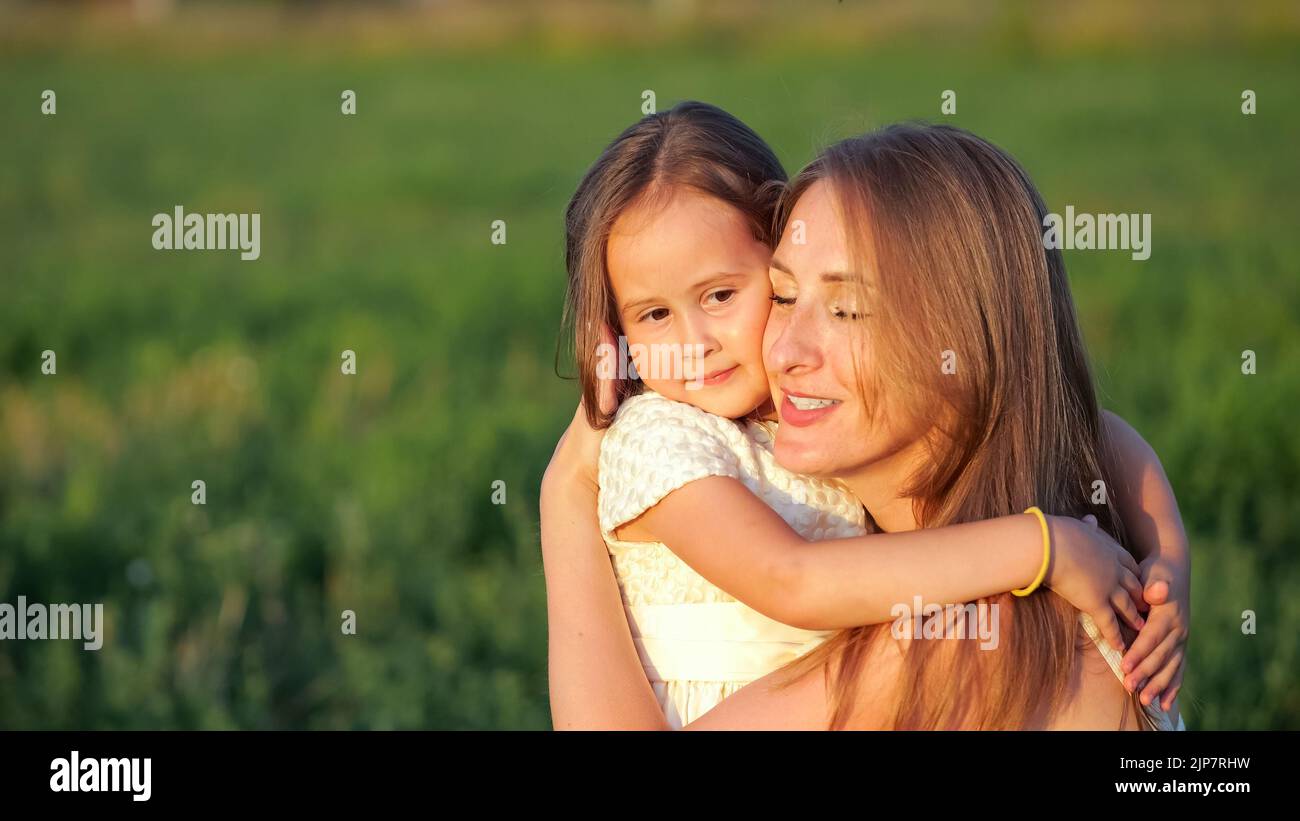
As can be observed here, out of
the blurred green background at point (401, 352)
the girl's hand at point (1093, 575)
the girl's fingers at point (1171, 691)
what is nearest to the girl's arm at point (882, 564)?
the girl's hand at point (1093, 575)

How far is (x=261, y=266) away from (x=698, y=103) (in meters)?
9.15

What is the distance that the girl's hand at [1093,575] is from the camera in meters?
2.13

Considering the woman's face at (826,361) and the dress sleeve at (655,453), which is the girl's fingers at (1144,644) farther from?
the dress sleeve at (655,453)

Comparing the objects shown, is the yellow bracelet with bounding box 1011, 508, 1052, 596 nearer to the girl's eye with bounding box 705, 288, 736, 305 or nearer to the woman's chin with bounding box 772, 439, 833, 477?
the woman's chin with bounding box 772, 439, 833, 477

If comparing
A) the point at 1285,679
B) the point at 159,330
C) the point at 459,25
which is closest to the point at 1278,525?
the point at 1285,679

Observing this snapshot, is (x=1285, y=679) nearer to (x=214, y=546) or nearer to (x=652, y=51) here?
(x=214, y=546)

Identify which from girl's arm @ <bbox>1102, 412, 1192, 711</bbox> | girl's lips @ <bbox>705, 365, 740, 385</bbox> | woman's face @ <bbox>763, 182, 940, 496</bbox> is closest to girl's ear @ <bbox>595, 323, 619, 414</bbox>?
girl's lips @ <bbox>705, 365, 740, 385</bbox>

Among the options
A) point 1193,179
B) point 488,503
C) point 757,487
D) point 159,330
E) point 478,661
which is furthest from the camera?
point 1193,179

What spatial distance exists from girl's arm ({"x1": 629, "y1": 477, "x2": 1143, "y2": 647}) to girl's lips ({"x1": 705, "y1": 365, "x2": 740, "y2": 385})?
0.33 m

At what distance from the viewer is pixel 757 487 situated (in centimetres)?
255

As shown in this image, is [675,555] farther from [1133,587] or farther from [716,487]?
[1133,587]

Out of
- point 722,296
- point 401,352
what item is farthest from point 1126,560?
point 401,352

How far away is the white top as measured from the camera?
2451 millimetres

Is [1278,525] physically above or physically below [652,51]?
below
